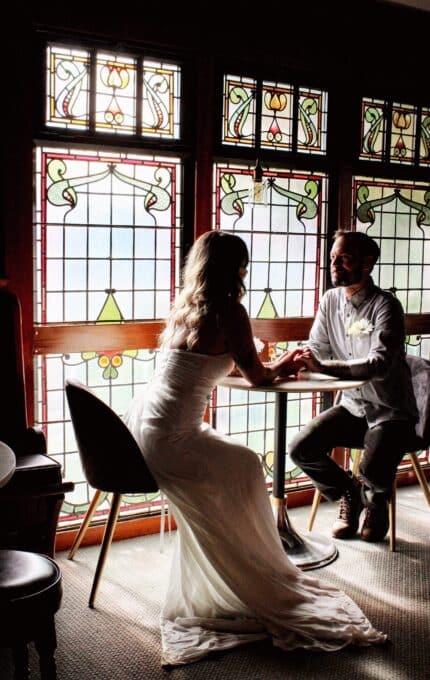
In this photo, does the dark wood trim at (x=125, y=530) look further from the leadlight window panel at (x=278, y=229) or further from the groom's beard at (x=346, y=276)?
the groom's beard at (x=346, y=276)

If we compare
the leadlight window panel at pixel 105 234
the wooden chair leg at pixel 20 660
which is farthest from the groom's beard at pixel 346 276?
the wooden chair leg at pixel 20 660

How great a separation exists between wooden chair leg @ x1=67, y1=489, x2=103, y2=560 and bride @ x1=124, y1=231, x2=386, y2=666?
435 mm

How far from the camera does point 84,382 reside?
11.8ft

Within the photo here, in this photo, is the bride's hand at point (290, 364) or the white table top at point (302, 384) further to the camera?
the bride's hand at point (290, 364)

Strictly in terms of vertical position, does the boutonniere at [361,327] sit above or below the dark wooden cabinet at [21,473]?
above

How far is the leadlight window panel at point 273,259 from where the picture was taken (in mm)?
3957

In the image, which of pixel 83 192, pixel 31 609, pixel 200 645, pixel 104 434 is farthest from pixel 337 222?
pixel 31 609

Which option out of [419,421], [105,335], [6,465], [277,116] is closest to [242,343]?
[105,335]

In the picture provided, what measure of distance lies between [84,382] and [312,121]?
1986 mm

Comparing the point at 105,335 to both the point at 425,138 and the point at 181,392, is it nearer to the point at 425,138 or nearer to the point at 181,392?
the point at 181,392

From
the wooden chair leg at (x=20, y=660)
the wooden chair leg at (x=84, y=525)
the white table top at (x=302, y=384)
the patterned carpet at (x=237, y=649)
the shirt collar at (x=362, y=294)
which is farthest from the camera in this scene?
the shirt collar at (x=362, y=294)

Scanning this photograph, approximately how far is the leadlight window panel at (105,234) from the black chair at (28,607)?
1.60 metres

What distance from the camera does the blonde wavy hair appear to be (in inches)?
114

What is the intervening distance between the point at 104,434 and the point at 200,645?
84 cm
